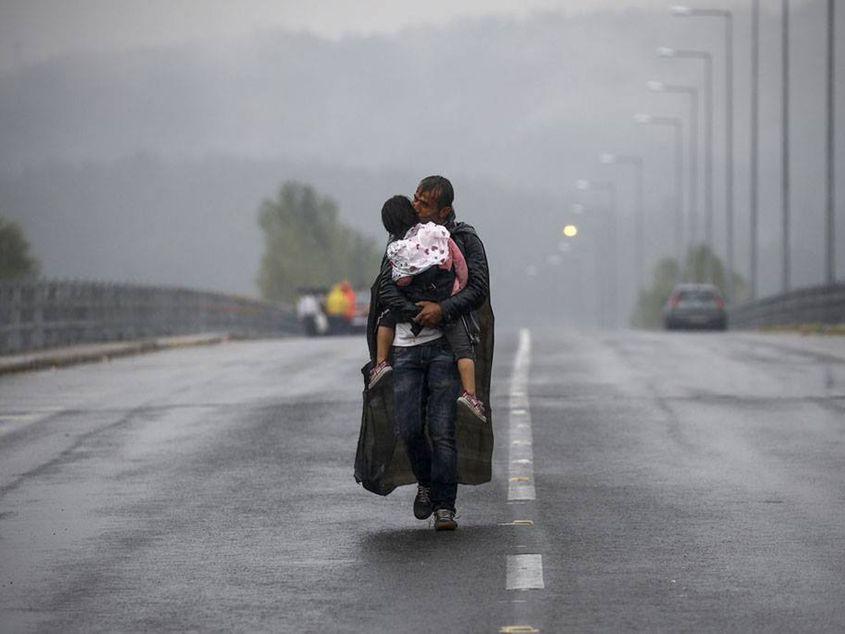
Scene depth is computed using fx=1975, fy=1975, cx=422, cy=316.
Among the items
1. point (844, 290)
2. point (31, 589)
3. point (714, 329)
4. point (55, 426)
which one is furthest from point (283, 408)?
point (714, 329)

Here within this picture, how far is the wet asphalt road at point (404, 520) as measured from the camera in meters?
7.66

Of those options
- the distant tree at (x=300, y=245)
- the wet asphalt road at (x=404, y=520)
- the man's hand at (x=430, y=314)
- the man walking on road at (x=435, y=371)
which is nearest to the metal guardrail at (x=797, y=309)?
the wet asphalt road at (x=404, y=520)

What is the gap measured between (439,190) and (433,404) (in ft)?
3.45

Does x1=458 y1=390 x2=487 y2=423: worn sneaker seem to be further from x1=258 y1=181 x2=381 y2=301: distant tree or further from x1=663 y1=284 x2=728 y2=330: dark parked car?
x1=258 y1=181 x2=381 y2=301: distant tree

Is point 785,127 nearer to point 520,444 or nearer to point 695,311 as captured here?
point 695,311

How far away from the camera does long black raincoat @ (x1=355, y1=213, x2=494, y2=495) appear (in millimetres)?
9766

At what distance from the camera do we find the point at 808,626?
23.6ft

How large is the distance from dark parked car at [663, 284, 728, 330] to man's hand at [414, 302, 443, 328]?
51170 millimetres

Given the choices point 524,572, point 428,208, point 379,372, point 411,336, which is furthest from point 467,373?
point 524,572

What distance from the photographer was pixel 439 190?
381 inches

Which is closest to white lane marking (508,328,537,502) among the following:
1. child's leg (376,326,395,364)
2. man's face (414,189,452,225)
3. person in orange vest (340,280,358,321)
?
child's leg (376,326,395,364)

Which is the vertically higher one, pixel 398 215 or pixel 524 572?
pixel 398 215

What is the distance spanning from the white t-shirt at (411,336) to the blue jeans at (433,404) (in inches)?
0.9

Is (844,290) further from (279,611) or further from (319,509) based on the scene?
(279,611)
